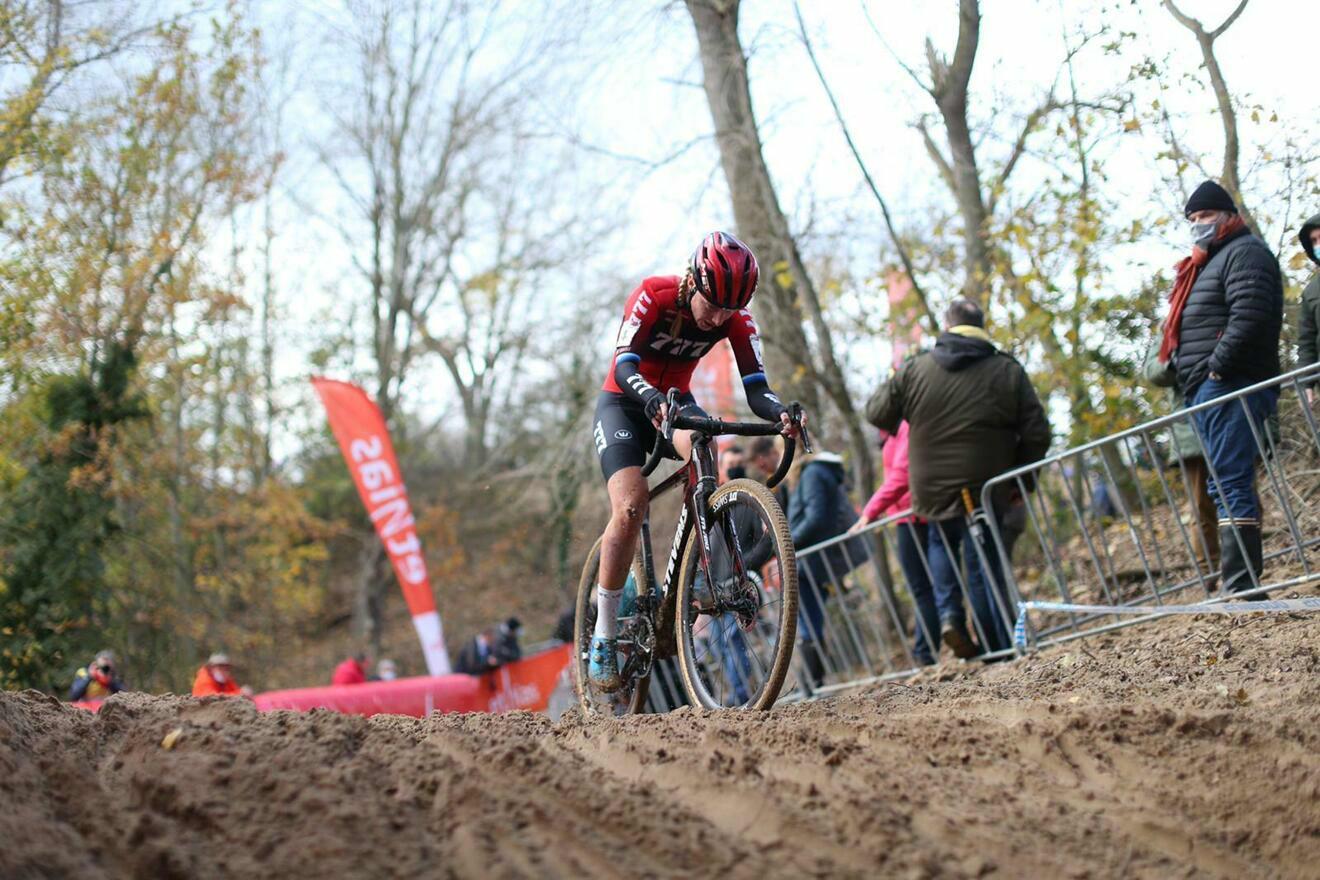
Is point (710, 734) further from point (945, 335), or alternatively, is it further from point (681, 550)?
point (945, 335)

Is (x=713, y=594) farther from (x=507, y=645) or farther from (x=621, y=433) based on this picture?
(x=507, y=645)

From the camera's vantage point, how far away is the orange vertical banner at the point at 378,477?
18.2 meters

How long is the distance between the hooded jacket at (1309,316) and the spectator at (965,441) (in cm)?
149

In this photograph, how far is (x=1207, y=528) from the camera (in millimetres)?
7023

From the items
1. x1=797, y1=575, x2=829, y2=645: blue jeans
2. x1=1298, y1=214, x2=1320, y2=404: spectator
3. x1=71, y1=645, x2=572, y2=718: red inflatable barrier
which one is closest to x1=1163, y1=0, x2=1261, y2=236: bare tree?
x1=1298, y1=214, x2=1320, y2=404: spectator

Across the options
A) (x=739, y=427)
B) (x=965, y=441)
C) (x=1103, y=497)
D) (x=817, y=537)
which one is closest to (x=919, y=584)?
(x=817, y=537)

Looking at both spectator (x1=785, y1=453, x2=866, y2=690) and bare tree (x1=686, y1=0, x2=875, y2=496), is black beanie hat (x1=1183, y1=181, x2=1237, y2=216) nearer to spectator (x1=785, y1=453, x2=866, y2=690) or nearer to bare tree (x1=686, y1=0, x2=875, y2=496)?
spectator (x1=785, y1=453, x2=866, y2=690)

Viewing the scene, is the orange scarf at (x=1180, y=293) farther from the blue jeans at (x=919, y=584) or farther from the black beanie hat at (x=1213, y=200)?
the blue jeans at (x=919, y=584)

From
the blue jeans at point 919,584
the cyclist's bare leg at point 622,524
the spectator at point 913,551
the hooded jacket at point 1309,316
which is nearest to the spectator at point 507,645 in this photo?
the spectator at point 913,551

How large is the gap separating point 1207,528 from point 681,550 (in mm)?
3572

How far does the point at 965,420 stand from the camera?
7.22m

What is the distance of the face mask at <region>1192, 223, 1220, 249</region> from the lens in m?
6.45

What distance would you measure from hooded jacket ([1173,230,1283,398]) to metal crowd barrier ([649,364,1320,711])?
342 millimetres

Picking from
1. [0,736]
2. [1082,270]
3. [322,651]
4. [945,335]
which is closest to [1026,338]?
[1082,270]
